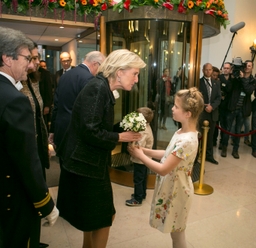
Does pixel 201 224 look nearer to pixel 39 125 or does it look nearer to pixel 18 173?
pixel 39 125

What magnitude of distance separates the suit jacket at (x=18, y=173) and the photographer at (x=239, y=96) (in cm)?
454

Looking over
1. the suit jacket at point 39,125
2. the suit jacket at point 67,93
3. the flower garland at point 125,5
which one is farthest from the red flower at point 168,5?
the suit jacket at point 39,125

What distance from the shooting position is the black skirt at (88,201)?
1.67 metres

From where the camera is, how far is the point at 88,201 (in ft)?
5.49

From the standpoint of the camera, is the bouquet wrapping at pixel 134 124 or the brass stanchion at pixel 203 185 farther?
the brass stanchion at pixel 203 185

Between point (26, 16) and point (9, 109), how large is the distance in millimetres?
3697

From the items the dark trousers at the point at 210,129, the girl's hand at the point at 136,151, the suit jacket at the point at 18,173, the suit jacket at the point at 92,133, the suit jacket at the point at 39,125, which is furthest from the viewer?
the dark trousers at the point at 210,129

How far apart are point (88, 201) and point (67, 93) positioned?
1.36 metres

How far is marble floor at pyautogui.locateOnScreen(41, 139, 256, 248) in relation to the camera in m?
2.48

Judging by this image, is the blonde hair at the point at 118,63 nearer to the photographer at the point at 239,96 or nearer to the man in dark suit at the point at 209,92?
the man in dark suit at the point at 209,92

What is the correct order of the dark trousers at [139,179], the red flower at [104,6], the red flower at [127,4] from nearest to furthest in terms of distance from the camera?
the dark trousers at [139,179], the red flower at [127,4], the red flower at [104,6]

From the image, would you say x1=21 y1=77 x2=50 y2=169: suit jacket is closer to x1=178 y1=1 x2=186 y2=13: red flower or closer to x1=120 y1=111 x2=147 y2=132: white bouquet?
x1=120 y1=111 x2=147 y2=132: white bouquet

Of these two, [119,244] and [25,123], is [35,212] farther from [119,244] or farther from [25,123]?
[119,244]

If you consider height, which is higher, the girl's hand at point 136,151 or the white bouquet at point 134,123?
the white bouquet at point 134,123
